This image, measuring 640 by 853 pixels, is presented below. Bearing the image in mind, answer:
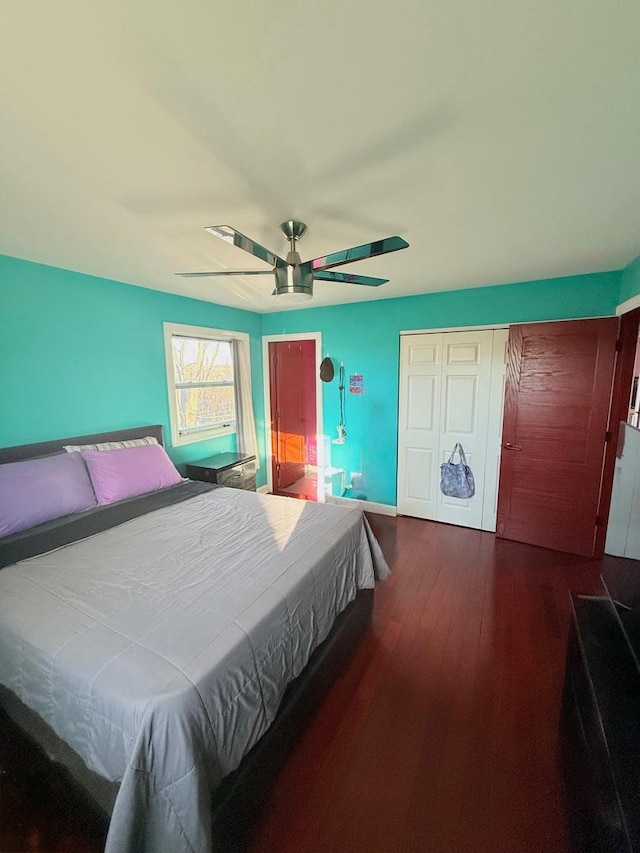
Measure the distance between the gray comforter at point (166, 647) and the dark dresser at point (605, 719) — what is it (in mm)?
1026

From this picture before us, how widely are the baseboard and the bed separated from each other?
1.83 m

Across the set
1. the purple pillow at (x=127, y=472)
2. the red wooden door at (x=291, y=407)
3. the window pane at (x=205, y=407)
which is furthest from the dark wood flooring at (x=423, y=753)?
the red wooden door at (x=291, y=407)

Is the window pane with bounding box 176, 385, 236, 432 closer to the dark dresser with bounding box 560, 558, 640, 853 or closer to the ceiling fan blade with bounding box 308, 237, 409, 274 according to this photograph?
the ceiling fan blade with bounding box 308, 237, 409, 274

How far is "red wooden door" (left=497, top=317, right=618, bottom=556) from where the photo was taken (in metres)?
2.60

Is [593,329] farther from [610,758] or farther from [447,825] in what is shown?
[447,825]

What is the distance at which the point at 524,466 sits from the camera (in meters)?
2.94

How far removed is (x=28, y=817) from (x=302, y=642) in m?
0.94

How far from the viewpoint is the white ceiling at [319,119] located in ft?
2.45

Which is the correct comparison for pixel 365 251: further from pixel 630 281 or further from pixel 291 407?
pixel 291 407

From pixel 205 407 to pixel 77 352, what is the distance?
4.45 ft

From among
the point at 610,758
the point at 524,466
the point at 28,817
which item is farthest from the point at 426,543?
the point at 28,817

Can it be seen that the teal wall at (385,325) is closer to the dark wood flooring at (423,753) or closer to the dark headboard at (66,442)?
the dark wood flooring at (423,753)

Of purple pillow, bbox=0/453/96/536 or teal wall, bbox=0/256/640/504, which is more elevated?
teal wall, bbox=0/256/640/504

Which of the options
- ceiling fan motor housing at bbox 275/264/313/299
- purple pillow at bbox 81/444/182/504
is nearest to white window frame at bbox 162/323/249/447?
purple pillow at bbox 81/444/182/504
